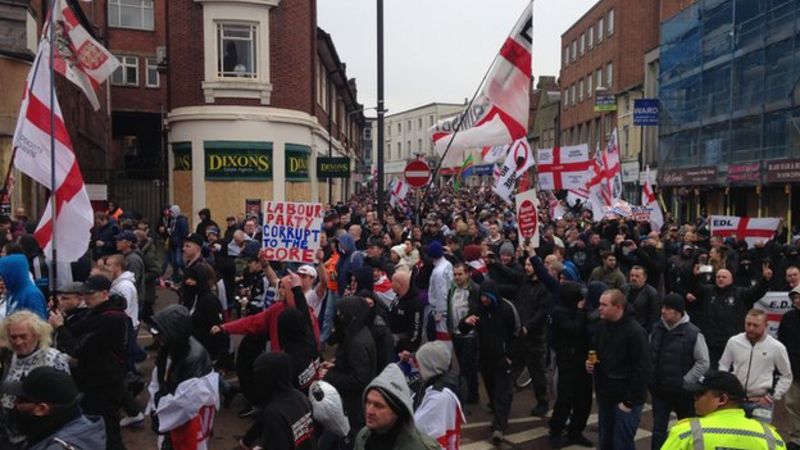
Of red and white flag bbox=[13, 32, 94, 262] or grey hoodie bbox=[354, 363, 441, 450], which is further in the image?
red and white flag bbox=[13, 32, 94, 262]

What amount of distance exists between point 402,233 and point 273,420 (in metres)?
10.7

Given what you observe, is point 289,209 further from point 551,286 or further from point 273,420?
point 273,420

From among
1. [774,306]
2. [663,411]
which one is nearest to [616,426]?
[663,411]

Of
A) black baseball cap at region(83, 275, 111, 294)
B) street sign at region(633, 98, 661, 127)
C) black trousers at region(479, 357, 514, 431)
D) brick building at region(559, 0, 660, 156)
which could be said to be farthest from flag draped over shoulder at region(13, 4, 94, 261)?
brick building at region(559, 0, 660, 156)

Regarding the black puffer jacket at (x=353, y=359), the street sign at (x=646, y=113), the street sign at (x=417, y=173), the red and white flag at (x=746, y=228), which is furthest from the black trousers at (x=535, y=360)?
the street sign at (x=646, y=113)

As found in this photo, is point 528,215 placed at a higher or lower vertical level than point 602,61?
lower

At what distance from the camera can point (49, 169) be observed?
710 centimetres

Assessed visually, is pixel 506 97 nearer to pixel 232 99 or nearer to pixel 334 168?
pixel 334 168

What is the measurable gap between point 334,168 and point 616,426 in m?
14.8

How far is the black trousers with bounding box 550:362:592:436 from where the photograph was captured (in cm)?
730

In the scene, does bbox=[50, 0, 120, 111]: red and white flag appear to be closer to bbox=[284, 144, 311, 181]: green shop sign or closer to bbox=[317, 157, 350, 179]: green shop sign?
bbox=[317, 157, 350, 179]: green shop sign

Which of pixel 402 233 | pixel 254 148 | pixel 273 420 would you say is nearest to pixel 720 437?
pixel 273 420

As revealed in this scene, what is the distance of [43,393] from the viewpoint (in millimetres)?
3709

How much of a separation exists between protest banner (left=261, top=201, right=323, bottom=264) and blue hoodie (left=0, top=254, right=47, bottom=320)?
2.85m
